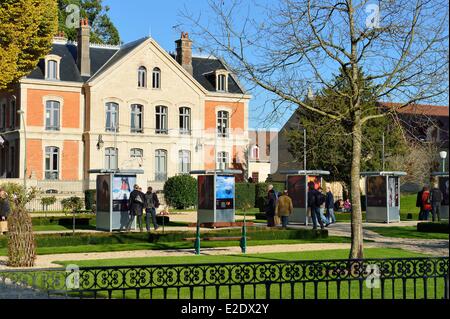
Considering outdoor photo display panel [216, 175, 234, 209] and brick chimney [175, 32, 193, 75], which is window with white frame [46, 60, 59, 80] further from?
→ outdoor photo display panel [216, 175, 234, 209]

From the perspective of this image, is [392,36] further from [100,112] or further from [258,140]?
[258,140]

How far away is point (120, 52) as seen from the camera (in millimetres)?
55844

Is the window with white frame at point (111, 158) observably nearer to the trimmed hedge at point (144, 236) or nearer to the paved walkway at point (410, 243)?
the paved walkway at point (410, 243)

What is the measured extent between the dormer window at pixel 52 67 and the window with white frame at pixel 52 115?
1796mm

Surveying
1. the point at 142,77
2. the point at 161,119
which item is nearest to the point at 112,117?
the point at 142,77

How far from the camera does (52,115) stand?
51.7 meters

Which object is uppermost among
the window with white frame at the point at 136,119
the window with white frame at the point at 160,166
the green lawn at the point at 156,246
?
the window with white frame at the point at 136,119

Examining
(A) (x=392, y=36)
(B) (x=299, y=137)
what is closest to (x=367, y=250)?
(A) (x=392, y=36)

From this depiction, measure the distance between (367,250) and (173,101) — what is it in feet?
119

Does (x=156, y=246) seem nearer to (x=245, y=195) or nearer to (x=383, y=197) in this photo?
(x=383, y=197)

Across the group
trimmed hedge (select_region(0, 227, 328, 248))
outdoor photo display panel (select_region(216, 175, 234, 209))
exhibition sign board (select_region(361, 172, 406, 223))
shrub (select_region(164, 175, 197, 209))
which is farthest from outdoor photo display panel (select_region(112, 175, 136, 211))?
shrub (select_region(164, 175, 197, 209))

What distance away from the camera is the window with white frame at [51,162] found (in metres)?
51.4

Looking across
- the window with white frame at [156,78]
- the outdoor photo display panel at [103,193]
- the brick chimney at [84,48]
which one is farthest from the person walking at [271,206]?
the brick chimney at [84,48]

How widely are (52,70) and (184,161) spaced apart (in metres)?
11.6
